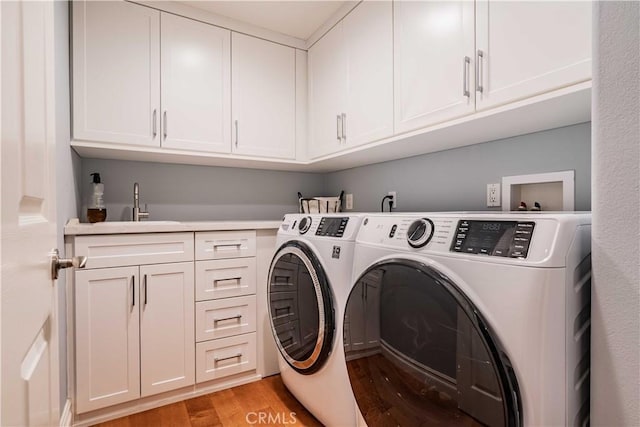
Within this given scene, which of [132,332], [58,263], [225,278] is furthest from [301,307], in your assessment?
[58,263]

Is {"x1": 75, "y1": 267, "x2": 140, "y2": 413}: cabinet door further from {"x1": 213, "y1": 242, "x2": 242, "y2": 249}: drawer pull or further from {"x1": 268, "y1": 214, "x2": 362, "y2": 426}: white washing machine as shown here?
{"x1": 268, "y1": 214, "x2": 362, "y2": 426}: white washing machine

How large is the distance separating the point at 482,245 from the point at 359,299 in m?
0.49

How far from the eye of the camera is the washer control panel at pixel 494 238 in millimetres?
795

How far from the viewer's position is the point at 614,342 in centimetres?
65

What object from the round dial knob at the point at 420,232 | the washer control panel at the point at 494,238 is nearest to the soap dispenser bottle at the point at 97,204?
the round dial knob at the point at 420,232

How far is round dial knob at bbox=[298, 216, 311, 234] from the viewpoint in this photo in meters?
1.68

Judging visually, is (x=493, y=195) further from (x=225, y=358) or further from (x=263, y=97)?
(x=225, y=358)

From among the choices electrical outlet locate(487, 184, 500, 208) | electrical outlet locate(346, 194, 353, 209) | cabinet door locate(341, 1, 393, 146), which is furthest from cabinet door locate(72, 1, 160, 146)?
electrical outlet locate(487, 184, 500, 208)

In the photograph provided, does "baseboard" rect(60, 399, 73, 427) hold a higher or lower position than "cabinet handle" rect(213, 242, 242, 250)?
lower

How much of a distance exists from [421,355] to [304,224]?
92 cm

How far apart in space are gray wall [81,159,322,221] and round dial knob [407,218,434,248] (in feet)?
5.87

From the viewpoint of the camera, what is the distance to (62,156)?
155 cm

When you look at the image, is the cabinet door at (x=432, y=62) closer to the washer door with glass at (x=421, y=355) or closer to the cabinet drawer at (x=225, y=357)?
the washer door with glass at (x=421, y=355)

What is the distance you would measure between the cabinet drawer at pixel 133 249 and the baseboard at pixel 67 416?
656 mm
